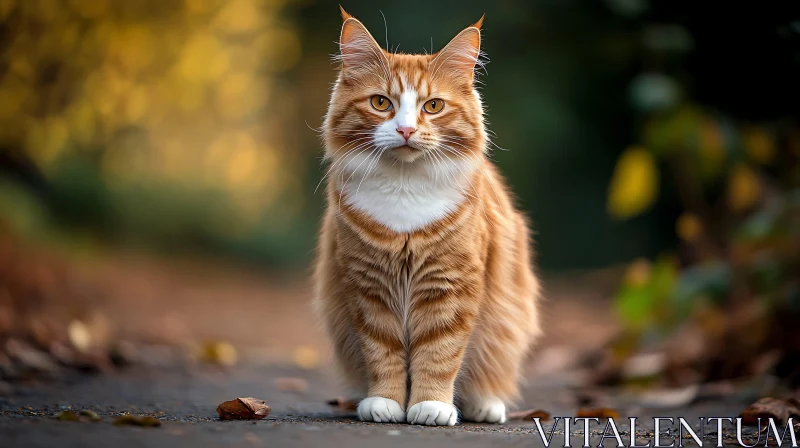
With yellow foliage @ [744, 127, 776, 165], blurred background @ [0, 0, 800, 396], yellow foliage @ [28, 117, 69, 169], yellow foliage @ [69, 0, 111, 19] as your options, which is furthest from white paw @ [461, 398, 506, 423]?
yellow foliage @ [69, 0, 111, 19]

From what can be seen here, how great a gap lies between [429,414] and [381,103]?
93 cm

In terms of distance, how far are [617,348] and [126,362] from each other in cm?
225

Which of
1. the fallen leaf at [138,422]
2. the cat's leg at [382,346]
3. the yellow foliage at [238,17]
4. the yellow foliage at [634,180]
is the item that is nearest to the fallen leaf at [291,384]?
the cat's leg at [382,346]

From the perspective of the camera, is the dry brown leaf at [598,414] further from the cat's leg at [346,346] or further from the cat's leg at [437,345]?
the cat's leg at [346,346]

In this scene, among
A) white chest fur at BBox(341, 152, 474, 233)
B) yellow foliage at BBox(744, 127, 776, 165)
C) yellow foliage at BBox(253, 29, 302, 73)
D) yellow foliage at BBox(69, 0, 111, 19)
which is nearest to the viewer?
white chest fur at BBox(341, 152, 474, 233)

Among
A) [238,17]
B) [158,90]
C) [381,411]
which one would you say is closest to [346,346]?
[381,411]

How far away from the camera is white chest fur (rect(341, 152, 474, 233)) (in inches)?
95.6

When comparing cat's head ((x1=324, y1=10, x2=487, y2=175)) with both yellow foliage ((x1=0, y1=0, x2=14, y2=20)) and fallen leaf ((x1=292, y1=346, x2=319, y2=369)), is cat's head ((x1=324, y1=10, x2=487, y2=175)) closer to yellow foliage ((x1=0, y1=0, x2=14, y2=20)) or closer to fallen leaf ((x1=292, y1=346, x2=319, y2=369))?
fallen leaf ((x1=292, y1=346, x2=319, y2=369))

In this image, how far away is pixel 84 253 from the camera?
6.93 metres

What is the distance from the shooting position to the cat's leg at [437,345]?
2.42m

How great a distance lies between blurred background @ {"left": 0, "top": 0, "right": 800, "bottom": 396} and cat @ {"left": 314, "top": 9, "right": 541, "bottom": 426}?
578mm

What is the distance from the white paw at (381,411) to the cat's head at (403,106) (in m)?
0.71

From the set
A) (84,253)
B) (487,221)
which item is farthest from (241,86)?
(487,221)

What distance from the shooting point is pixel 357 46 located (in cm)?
252
